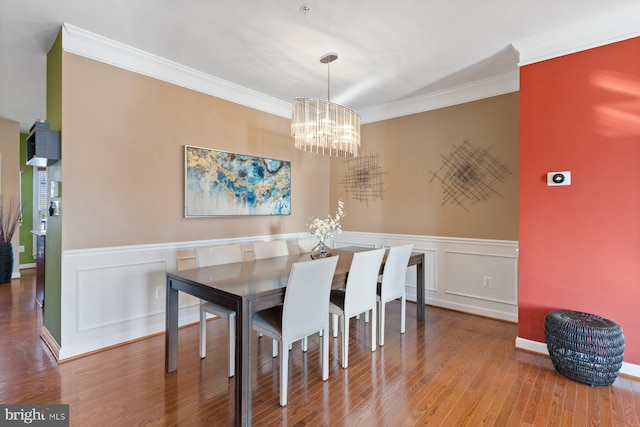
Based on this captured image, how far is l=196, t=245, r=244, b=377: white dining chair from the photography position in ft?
7.82

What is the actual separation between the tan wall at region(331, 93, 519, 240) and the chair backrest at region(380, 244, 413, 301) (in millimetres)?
1169

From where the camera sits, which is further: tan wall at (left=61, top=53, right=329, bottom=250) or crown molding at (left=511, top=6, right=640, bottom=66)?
tan wall at (left=61, top=53, right=329, bottom=250)

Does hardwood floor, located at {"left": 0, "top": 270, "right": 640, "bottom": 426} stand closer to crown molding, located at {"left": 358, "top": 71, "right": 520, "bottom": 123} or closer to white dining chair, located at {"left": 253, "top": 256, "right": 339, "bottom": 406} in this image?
white dining chair, located at {"left": 253, "top": 256, "right": 339, "bottom": 406}

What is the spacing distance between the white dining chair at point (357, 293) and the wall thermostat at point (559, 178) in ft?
5.12

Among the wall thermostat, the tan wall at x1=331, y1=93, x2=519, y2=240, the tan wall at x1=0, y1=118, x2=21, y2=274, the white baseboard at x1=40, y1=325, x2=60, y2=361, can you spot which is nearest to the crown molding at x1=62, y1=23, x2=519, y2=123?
the tan wall at x1=331, y1=93, x2=519, y2=240

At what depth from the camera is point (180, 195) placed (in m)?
3.41

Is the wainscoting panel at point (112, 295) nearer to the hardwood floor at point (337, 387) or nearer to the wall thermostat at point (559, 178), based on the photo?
the hardwood floor at point (337, 387)

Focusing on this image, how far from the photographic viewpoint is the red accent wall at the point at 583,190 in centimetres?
241

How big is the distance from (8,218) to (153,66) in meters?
4.29

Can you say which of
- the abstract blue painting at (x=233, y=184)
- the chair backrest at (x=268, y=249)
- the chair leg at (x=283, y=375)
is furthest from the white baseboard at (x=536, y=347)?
the abstract blue painting at (x=233, y=184)

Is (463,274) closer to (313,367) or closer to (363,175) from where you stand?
(363,175)

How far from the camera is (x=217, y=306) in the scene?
2506 mm

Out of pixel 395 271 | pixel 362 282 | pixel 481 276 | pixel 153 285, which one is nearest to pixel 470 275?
pixel 481 276

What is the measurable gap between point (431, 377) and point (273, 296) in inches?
55.2
